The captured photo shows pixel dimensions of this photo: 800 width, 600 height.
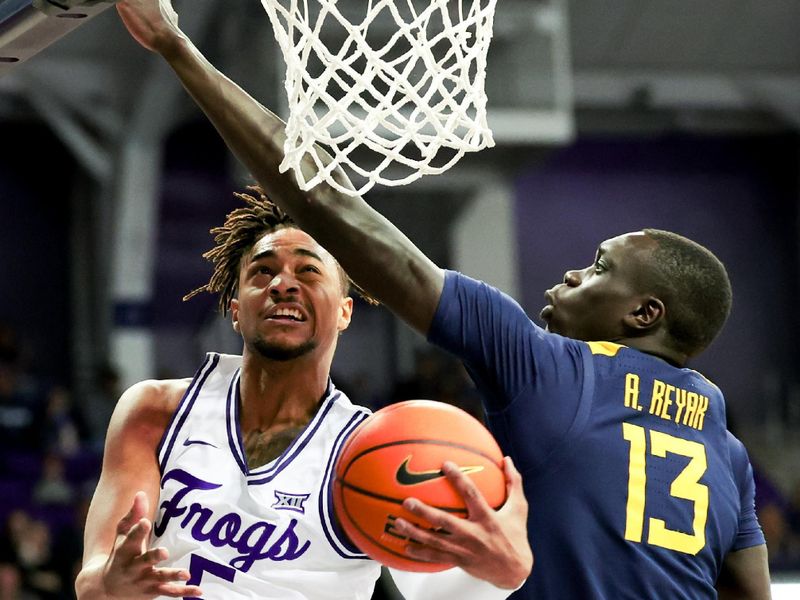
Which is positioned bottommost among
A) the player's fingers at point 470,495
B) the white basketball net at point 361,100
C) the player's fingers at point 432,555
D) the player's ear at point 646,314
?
the player's fingers at point 432,555

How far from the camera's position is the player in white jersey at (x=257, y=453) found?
295cm

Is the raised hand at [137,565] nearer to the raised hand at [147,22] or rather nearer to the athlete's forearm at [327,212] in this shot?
the athlete's forearm at [327,212]

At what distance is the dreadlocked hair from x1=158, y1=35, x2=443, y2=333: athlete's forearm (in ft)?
2.42

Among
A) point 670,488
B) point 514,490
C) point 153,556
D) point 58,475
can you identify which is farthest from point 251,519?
point 58,475

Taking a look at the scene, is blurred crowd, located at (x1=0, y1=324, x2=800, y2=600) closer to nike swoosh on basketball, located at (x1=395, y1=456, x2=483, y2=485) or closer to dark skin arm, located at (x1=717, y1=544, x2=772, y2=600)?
dark skin arm, located at (x1=717, y1=544, x2=772, y2=600)

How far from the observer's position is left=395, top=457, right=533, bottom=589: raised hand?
2203 mm

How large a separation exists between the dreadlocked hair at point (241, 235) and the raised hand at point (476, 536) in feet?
3.59

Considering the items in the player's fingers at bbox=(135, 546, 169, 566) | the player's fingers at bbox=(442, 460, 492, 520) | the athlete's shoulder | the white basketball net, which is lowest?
the player's fingers at bbox=(135, 546, 169, 566)

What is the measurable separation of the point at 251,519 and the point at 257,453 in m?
0.22

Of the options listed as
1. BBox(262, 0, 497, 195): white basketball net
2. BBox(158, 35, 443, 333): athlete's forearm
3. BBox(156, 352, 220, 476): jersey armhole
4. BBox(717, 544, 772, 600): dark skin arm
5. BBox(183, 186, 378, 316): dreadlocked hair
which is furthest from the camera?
BBox(183, 186, 378, 316): dreadlocked hair

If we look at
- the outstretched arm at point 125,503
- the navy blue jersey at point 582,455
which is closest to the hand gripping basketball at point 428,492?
the navy blue jersey at point 582,455

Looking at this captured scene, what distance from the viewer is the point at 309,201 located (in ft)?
8.09

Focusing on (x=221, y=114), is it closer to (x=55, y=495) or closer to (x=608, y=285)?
(x=608, y=285)

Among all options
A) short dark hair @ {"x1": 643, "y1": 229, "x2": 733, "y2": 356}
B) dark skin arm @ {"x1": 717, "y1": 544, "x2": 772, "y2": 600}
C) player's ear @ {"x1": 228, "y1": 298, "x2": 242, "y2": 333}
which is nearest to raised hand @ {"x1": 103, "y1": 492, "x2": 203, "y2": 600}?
player's ear @ {"x1": 228, "y1": 298, "x2": 242, "y2": 333}
